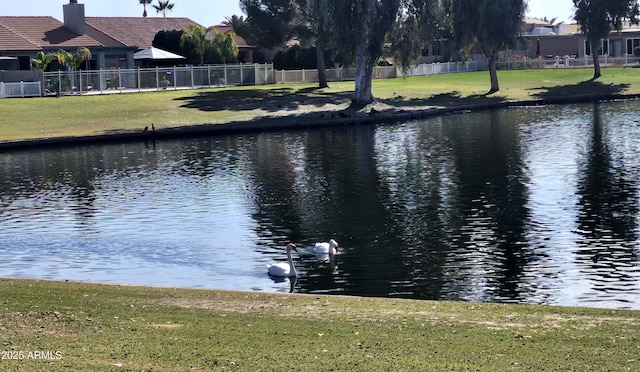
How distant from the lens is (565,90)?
250 feet

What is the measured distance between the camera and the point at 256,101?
6675 centimetres

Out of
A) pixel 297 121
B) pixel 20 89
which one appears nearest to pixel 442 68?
pixel 297 121

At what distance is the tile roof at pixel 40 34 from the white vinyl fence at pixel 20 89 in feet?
24.3

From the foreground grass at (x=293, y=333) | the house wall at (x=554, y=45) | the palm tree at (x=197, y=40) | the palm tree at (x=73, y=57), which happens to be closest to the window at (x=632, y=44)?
the house wall at (x=554, y=45)

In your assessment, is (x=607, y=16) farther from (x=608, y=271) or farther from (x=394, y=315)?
(x=394, y=315)

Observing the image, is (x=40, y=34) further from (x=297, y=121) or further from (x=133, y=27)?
(x=297, y=121)

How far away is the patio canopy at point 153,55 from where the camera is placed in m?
78.2

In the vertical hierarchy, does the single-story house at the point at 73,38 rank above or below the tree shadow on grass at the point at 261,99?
above

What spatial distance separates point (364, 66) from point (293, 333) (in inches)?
2013

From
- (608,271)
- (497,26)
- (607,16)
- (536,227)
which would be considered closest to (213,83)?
(497,26)

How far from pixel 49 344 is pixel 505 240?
527 inches

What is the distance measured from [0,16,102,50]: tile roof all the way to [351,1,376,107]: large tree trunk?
23.3 metres

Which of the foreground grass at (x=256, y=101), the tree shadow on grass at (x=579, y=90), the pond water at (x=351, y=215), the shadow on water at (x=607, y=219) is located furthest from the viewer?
the tree shadow on grass at (x=579, y=90)

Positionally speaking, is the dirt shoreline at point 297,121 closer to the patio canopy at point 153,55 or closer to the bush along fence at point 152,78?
the bush along fence at point 152,78
